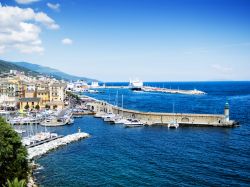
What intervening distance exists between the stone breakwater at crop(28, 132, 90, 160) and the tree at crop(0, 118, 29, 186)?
15.4 metres

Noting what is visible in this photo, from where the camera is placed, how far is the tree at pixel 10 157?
34.7 meters

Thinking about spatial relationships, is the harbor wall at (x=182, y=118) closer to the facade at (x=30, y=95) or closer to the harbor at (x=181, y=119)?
the harbor at (x=181, y=119)

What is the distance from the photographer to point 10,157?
117ft

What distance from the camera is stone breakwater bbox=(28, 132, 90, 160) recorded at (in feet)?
179

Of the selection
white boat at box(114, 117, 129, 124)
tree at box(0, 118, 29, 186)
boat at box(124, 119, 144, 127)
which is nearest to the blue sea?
tree at box(0, 118, 29, 186)

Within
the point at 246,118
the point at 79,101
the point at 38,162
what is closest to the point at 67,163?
the point at 38,162

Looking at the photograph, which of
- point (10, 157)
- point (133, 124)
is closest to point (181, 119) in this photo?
point (133, 124)

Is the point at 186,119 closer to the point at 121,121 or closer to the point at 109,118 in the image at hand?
the point at 121,121

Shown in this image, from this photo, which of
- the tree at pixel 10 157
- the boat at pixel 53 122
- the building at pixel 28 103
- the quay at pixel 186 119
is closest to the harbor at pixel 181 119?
the quay at pixel 186 119

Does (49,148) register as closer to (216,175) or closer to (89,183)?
(89,183)

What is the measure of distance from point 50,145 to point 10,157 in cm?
2443

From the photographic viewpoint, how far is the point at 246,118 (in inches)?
3873

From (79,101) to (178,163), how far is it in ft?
317

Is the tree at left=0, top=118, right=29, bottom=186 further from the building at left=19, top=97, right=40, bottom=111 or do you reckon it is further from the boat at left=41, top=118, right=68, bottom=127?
the building at left=19, top=97, right=40, bottom=111
